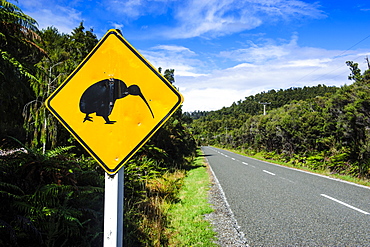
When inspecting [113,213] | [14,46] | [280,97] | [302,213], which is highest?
[280,97]

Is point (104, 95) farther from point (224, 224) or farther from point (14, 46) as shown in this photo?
point (224, 224)

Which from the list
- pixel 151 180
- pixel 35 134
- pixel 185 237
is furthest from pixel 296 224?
pixel 35 134

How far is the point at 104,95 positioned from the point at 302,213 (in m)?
5.51

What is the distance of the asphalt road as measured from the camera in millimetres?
3977

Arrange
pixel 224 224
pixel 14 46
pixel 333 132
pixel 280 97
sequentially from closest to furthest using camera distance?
pixel 14 46, pixel 224 224, pixel 333 132, pixel 280 97

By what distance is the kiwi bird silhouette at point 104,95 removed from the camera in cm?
140

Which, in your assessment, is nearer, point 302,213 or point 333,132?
point 302,213

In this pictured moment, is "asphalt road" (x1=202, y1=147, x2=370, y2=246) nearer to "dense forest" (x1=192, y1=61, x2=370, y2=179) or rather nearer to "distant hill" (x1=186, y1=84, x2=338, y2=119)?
"dense forest" (x1=192, y1=61, x2=370, y2=179)

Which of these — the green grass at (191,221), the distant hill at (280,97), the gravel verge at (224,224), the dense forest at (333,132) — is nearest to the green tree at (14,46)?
the green grass at (191,221)

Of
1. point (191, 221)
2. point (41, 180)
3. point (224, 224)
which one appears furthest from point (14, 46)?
point (224, 224)

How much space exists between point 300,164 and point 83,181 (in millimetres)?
16626

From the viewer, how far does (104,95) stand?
1414mm

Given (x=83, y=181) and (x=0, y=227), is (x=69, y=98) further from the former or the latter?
(x=83, y=181)

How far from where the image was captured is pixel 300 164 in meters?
16.9
